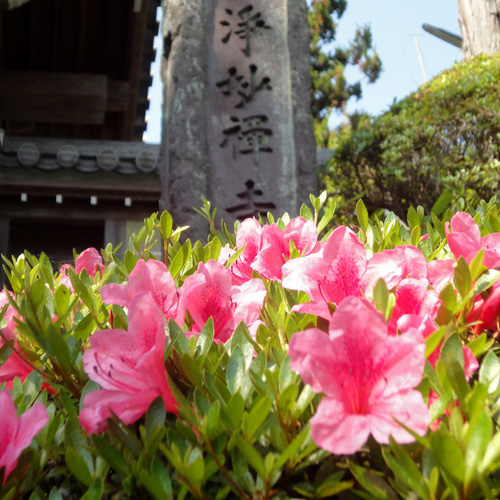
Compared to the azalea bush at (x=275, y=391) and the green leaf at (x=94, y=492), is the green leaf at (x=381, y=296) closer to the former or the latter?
the azalea bush at (x=275, y=391)

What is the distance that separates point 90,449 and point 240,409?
14 centimetres

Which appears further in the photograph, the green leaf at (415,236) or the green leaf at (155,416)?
the green leaf at (415,236)

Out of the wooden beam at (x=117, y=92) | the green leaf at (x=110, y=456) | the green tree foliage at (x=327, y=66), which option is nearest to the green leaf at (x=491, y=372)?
the green leaf at (x=110, y=456)

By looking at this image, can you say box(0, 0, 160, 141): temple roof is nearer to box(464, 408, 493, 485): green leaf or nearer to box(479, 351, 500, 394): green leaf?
box(479, 351, 500, 394): green leaf

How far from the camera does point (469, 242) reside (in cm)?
70

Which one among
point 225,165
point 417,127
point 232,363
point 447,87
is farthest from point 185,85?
point 232,363

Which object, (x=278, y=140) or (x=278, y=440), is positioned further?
(x=278, y=140)

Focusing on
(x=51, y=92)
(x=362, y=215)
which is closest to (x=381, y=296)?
(x=362, y=215)

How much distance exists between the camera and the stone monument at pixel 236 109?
4.01 metres

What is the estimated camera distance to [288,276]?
655mm

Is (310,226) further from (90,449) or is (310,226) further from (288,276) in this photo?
(90,449)

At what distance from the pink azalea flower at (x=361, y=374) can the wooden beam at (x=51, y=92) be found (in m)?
7.13

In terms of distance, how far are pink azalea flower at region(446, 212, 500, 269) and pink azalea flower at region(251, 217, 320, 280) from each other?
0.21 m

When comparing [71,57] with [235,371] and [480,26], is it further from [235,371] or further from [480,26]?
[235,371]
